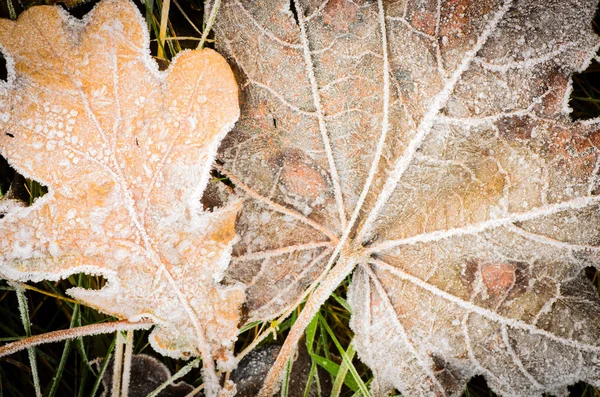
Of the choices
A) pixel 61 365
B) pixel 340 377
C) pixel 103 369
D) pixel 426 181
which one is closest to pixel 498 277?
pixel 426 181

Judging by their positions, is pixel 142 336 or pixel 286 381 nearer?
pixel 286 381

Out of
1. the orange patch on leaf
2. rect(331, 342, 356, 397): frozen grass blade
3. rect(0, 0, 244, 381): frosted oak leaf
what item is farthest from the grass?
the orange patch on leaf

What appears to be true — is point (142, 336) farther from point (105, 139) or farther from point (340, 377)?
point (105, 139)

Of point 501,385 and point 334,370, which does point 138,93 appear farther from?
point 501,385

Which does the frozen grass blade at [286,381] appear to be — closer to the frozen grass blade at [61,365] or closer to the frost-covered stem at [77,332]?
the frost-covered stem at [77,332]

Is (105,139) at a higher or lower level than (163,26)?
lower

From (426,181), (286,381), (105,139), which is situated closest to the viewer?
(105,139)

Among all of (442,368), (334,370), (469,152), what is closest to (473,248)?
(469,152)
